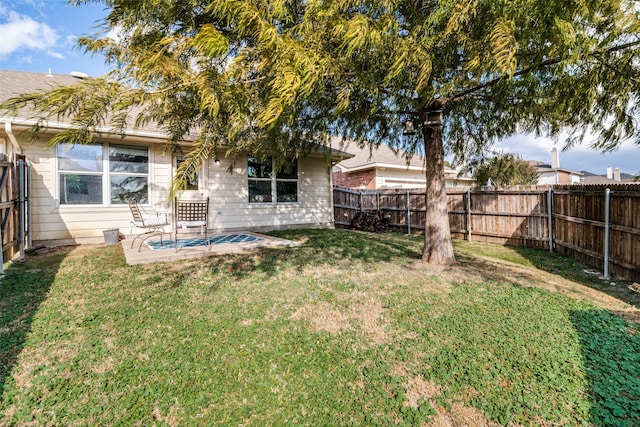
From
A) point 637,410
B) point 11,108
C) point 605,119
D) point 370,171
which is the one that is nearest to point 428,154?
point 605,119

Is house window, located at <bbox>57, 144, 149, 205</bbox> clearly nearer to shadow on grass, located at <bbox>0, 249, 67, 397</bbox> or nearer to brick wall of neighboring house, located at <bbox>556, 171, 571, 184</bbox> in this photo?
shadow on grass, located at <bbox>0, 249, 67, 397</bbox>

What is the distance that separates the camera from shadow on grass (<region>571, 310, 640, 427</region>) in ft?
7.41

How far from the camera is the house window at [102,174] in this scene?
23.8 feet

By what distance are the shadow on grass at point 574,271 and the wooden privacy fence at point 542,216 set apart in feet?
0.82

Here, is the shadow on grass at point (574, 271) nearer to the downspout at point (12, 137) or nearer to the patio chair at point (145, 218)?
the patio chair at point (145, 218)

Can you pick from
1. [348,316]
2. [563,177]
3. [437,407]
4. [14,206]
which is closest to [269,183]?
[14,206]

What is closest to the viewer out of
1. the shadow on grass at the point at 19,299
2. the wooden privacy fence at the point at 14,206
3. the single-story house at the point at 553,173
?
the shadow on grass at the point at 19,299

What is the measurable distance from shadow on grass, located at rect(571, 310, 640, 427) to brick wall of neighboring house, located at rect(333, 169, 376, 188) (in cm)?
1244

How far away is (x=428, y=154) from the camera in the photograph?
5.92 m

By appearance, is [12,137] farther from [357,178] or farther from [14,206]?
[357,178]

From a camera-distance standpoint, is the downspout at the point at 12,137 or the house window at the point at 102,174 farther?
the house window at the point at 102,174

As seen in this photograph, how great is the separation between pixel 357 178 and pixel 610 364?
47.4ft

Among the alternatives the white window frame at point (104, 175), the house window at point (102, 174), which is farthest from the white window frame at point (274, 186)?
the white window frame at point (104, 175)

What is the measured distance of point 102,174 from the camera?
757 cm
